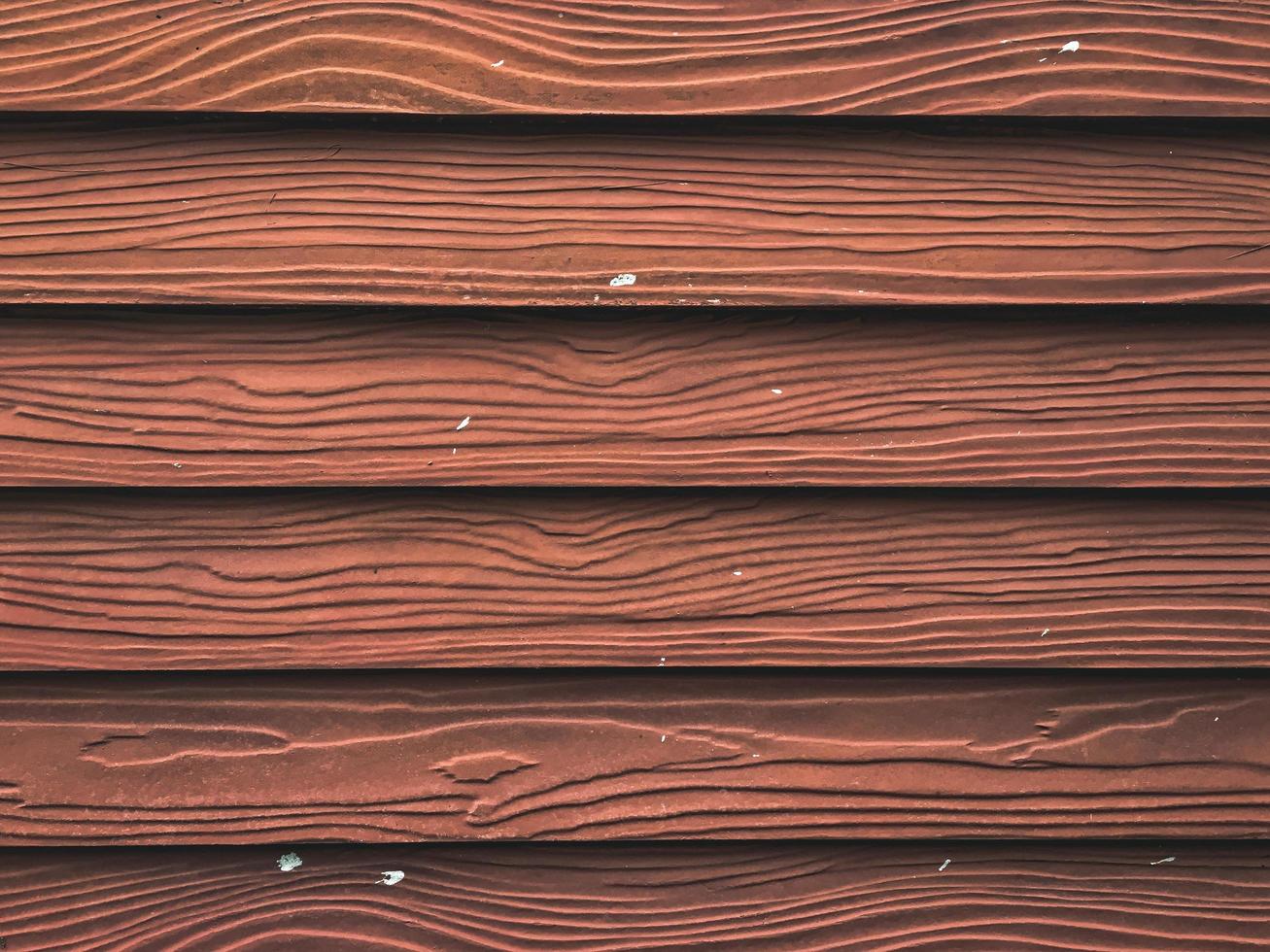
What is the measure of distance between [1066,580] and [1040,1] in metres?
0.52

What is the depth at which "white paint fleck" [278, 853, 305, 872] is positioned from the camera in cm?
91

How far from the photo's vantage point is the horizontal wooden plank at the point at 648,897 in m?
0.90

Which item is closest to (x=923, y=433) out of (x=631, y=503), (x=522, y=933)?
(x=631, y=503)

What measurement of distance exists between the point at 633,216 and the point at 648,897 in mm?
631

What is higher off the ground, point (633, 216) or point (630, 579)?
point (633, 216)

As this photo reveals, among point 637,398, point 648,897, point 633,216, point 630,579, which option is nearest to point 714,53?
point 633,216

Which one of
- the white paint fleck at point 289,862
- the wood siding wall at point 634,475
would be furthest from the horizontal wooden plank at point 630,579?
the white paint fleck at point 289,862

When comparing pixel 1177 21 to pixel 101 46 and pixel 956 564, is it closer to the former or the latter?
pixel 956 564

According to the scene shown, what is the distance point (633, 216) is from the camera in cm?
86

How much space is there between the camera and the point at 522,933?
91 centimetres

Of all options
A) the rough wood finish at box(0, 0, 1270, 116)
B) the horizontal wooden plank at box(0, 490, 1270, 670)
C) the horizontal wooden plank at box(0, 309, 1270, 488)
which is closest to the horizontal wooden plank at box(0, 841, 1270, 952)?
the horizontal wooden plank at box(0, 490, 1270, 670)

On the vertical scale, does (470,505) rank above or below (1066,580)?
above

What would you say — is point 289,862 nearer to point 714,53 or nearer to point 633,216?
point 633,216

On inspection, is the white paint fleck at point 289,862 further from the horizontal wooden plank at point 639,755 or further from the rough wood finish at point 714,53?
the rough wood finish at point 714,53
